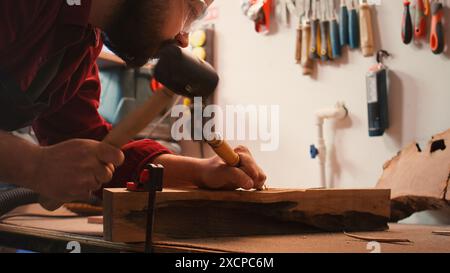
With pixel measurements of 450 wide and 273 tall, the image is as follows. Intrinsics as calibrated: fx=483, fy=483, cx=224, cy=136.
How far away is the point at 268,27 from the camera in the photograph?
1729 mm

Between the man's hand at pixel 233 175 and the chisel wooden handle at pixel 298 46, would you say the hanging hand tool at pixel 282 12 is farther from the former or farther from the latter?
the man's hand at pixel 233 175

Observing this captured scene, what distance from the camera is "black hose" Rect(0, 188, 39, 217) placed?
3.60ft

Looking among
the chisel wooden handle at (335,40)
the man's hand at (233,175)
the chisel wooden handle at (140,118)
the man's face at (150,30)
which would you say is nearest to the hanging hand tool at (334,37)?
the chisel wooden handle at (335,40)

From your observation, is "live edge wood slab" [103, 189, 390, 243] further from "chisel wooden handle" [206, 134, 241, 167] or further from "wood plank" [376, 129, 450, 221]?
"wood plank" [376, 129, 450, 221]

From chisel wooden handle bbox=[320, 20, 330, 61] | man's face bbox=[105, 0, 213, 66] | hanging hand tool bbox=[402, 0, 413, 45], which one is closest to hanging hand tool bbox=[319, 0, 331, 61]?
chisel wooden handle bbox=[320, 20, 330, 61]

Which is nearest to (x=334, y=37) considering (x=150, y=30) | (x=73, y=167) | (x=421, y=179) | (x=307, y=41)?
(x=307, y=41)

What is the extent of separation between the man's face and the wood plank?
64 cm

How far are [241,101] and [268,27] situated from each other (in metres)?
0.29

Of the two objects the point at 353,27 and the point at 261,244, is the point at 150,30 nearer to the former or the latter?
the point at 261,244

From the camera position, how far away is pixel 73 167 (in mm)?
559

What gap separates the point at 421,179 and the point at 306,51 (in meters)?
0.62

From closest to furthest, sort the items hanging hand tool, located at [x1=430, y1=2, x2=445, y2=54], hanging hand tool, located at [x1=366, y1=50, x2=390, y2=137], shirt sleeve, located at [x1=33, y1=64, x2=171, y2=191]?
1. shirt sleeve, located at [x1=33, y1=64, x2=171, y2=191]
2. hanging hand tool, located at [x1=430, y1=2, x2=445, y2=54]
3. hanging hand tool, located at [x1=366, y1=50, x2=390, y2=137]

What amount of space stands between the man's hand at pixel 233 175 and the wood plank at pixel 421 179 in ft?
1.67

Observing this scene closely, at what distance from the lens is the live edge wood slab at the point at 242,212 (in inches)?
24.3
